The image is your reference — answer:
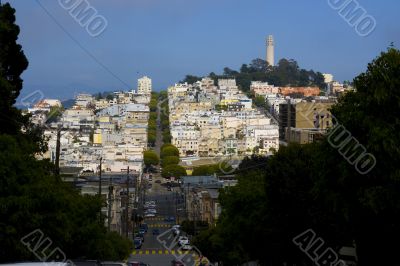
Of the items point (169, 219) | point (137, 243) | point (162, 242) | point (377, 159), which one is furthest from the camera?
point (169, 219)

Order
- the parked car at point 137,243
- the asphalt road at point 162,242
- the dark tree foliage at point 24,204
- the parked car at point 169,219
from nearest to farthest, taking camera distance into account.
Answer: the dark tree foliage at point 24,204 → the asphalt road at point 162,242 → the parked car at point 137,243 → the parked car at point 169,219

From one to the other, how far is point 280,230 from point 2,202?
37.7 feet

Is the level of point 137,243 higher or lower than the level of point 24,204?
lower

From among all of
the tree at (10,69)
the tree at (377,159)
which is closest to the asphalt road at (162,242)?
the tree at (10,69)

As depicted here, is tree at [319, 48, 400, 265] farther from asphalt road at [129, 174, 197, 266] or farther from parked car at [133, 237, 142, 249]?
parked car at [133, 237, 142, 249]

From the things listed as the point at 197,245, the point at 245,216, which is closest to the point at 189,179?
the point at 197,245

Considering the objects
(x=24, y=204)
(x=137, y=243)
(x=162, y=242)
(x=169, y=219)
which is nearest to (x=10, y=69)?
(x=24, y=204)

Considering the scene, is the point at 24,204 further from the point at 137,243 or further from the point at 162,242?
the point at 162,242

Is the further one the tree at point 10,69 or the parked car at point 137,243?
the parked car at point 137,243

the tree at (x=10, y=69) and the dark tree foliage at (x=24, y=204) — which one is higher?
the tree at (x=10, y=69)

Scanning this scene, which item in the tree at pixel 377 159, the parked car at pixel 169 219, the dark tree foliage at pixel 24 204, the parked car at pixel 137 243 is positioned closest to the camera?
the tree at pixel 377 159

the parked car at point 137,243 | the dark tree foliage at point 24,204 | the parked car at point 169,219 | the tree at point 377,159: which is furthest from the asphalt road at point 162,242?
the tree at point 377,159

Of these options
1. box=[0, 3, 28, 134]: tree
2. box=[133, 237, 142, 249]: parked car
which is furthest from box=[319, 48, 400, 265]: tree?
box=[133, 237, 142, 249]: parked car

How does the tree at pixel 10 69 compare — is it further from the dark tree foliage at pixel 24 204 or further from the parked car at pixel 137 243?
the parked car at pixel 137 243
